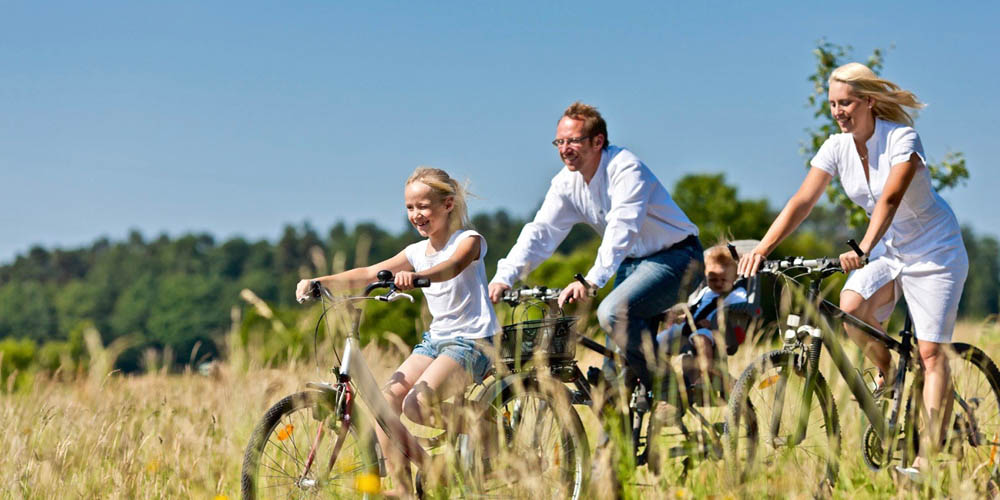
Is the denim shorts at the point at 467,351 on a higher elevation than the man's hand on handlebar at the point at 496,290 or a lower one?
lower

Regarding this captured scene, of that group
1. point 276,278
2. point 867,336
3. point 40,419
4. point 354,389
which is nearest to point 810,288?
point 867,336

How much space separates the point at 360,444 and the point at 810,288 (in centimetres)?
202

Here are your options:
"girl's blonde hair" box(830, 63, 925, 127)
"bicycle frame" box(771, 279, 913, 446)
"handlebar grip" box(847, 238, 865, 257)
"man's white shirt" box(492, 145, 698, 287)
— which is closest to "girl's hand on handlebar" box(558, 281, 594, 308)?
"man's white shirt" box(492, 145, 698, 287)

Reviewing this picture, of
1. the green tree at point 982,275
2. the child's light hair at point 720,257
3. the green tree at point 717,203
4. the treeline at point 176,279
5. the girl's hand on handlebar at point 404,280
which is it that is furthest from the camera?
the treeline at point 176,279

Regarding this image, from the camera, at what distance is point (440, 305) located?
4523 mm

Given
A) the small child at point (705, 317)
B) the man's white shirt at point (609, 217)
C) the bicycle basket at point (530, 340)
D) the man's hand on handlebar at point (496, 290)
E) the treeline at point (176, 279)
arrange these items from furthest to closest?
the treeline at point (176, 279)
the small child at point (705, 317)
the man's white shirt at point (609, 217)
the man's hand on handlebar at point (496, 290)
the bicycle basket at point (530, 340)

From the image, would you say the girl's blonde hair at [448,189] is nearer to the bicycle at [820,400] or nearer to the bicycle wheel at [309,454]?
the bicycle wheel at [309,454]

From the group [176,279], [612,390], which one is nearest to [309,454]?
[612,390]

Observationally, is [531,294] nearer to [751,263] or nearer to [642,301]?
[642,301]

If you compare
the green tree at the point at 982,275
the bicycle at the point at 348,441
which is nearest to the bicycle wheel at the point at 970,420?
the bicycle at the point at 348,441

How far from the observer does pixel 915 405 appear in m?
4.88

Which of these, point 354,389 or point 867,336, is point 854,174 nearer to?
point 867,336

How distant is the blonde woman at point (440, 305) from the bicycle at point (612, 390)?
0.15 m

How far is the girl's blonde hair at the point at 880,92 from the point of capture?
4676 mm
